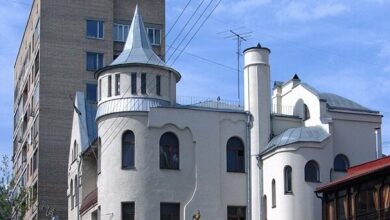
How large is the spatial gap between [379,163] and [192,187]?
11.2m

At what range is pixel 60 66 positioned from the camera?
76.4 meters

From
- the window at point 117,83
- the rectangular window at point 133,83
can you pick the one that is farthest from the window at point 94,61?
the rectangular window at point 133,83

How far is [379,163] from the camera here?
41312mm

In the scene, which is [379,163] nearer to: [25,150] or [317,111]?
[317,111]

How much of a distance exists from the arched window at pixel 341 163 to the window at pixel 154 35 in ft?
→ 120

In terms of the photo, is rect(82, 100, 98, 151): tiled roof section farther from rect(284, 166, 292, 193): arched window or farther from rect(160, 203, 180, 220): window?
rect(284, 166, 292, 193): arched window

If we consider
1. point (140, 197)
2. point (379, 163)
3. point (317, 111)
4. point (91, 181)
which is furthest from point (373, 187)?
point (91, 181)

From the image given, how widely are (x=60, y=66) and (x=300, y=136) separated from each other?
34.5 metres

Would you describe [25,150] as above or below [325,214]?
above

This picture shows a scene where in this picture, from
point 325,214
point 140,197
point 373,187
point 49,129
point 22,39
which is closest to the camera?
point 373,187

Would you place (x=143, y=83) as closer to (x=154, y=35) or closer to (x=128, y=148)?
(x=128, y=148)

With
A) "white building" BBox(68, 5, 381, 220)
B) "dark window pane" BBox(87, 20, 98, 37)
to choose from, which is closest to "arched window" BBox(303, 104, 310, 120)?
"white building" BBox(68, 5, 381, 220)

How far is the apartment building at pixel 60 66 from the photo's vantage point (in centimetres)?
7425

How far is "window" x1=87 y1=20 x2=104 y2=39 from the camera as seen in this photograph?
258ft
